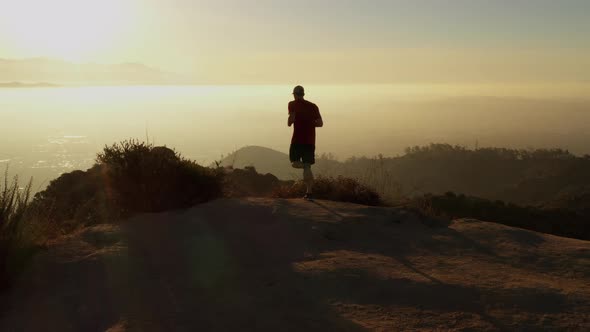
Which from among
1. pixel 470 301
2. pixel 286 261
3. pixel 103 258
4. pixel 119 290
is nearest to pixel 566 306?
pixel 470 301

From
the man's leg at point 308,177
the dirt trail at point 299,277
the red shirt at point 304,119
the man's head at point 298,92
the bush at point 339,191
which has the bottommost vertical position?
the dirt trail at point 299,277

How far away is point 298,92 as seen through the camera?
Result: 905cm

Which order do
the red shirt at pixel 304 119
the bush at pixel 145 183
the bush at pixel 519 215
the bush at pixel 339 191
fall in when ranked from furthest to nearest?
the bush at pixel 519 215, the bush at pixel 339 191, the red shirt at pixel 304 119, the bush at pixel 145 183

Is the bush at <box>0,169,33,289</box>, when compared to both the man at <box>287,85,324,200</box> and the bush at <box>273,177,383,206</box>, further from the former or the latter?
the bush at <box>273,177,383,206</box>

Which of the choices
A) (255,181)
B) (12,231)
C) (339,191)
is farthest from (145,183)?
(255,181)

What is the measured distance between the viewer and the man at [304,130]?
9.02 m

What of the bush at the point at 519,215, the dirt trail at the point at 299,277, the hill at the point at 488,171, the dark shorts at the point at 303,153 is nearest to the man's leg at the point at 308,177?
the dark shorts at the point at 303,153

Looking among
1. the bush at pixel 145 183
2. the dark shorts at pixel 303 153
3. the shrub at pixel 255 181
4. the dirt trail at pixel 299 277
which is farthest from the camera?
the shrub at pixel 255 181

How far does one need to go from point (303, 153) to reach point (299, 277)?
4453 millimetres

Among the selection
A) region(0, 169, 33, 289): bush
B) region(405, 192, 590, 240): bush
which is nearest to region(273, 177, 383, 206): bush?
region(0, 169, 33, 289): bush

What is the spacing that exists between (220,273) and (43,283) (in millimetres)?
2073

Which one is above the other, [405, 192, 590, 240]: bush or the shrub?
the shrub

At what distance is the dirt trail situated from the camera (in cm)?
Answer: 402

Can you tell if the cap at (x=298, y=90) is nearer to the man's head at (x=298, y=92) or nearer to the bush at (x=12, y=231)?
the man's head at (x=298, y=92)
